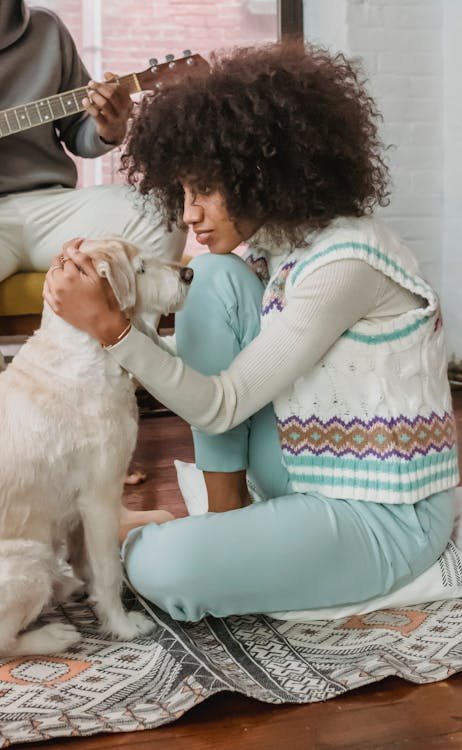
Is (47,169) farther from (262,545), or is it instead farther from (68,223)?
(262,545)

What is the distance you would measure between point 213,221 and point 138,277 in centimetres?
16

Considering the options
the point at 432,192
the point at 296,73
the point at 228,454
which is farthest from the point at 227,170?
the point at 432,192

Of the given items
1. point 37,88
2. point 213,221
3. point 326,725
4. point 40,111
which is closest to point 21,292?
point 40,111

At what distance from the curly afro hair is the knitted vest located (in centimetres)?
6

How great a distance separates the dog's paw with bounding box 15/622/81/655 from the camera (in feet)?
4.04

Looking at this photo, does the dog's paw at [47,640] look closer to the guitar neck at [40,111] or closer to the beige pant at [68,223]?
the beige pant at [68,223]

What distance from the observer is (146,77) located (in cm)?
216

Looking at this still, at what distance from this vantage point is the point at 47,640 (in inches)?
48.8

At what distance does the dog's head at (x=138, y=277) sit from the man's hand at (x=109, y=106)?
1.06 meters

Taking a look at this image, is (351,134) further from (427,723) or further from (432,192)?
(432,192)

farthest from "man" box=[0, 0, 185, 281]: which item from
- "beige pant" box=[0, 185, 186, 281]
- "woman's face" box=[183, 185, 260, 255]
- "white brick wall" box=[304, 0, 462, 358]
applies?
"white brick wall" box=[304, 0, 462, 358]

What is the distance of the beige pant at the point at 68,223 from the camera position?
8.09 ft

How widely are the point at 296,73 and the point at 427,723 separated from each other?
935 mm

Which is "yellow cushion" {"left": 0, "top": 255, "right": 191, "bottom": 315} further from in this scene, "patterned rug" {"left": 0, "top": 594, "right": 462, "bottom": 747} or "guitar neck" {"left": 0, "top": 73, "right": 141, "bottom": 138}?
"patterned rug" {"left": 0, "top": 594, "right": 462, "bottom": 747}
